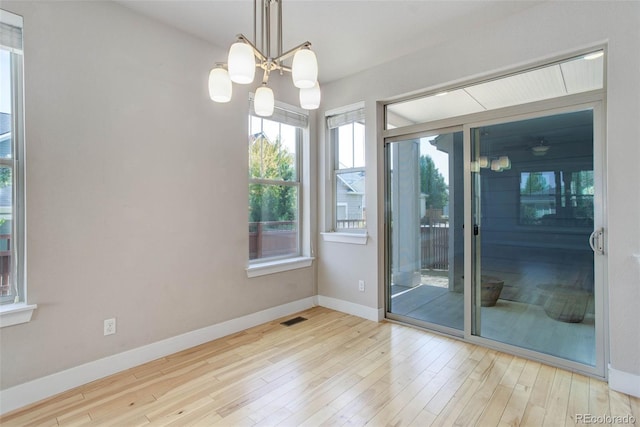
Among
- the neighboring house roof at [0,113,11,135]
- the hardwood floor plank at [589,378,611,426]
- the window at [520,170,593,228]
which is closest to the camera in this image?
the hardwood floor plank at [589,378,611,426]

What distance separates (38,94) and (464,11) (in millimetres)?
3162

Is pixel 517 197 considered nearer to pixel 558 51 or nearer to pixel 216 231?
pixel 558 51

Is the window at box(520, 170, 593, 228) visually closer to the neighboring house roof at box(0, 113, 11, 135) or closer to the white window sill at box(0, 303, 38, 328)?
the white window sill at box(0, 303, 38, 328)

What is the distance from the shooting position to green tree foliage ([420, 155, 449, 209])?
3088 mm

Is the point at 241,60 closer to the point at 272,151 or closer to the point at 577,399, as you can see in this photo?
the point at 272,151

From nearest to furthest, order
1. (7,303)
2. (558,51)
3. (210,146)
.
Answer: (7,303) < (558,51) < (210,146)

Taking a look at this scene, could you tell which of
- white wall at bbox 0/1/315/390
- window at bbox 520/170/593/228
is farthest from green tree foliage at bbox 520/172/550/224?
white wall at bbox 0/1/315/390

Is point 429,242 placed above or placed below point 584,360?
above

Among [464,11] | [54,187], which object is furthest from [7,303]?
[464,11]

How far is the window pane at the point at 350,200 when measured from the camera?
12.2 ft

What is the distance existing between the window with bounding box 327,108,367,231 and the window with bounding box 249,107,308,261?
0.45 m

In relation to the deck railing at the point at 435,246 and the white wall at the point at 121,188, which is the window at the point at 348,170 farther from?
the white wall at the point at 121,188

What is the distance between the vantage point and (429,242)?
10.6 feet

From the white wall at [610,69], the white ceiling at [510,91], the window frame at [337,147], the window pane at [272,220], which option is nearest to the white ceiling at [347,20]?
the white wall at [610,69]
